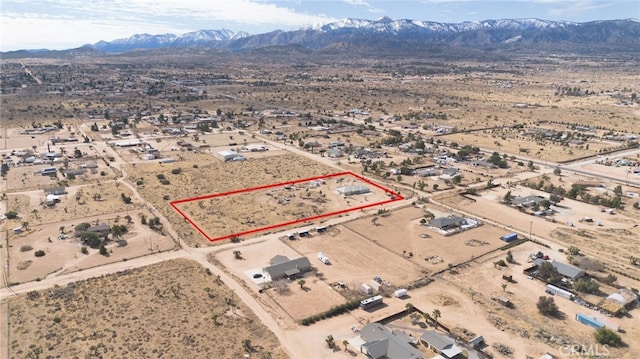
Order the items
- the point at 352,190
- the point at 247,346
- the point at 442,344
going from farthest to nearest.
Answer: the point at 352,190 < the point at 247,346 < the point at 442,344

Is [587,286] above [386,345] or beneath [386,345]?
beneath

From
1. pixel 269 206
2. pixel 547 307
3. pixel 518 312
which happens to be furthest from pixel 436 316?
pixel 269 206

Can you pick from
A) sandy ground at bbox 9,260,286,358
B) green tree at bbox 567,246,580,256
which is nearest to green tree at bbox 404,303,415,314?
sandy ground at bbox 9,260,286,358

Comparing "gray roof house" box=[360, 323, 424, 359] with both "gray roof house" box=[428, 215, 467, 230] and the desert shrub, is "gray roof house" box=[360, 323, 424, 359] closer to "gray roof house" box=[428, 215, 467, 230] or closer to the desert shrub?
the desert shrub

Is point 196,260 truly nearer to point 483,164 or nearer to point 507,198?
point 507,198

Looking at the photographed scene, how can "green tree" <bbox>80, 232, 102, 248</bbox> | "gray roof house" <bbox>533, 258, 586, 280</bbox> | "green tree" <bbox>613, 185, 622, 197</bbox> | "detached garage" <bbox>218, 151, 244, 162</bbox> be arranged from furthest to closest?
1. "detached garage" <bbox>218, 151, 244, 162</bbox>
2. "green tree" <bbox>613, 185, 622, 197</bbox>
3. "green tree" <bbox>80, 232, 102, 248</bbox>
4. "gray roof house" <bbox>533, 258, 586, 280</bbox>
